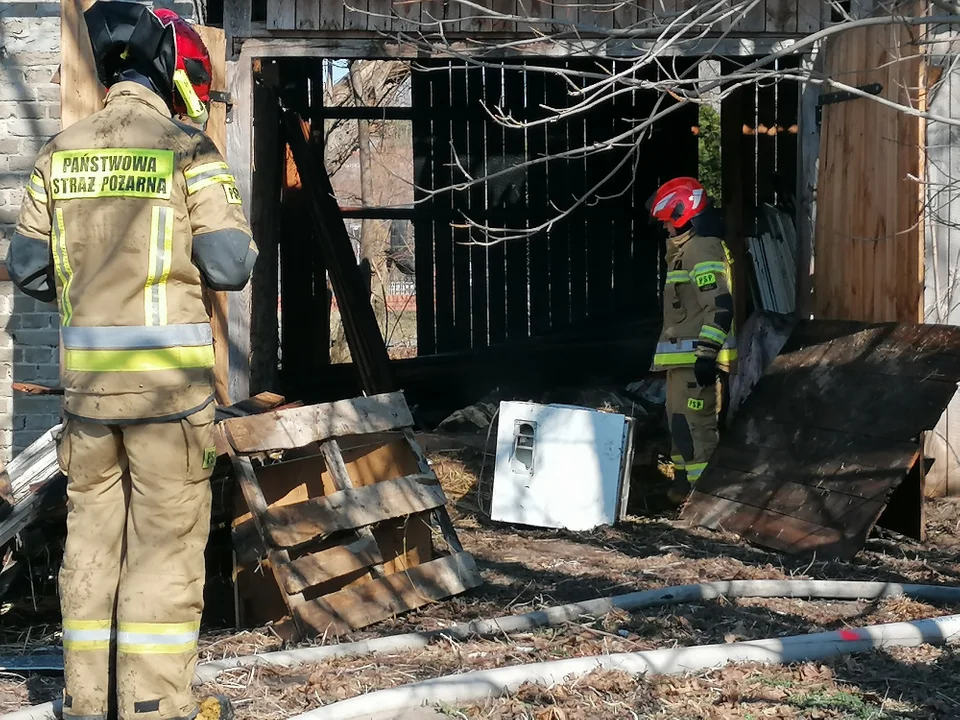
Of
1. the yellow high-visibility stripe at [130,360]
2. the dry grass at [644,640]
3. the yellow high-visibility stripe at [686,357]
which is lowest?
the dry grass at [644,640]

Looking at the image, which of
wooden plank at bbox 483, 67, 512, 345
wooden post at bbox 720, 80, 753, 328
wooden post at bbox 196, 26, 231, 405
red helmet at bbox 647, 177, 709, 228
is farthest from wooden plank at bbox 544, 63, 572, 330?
wooden post at bbox 196, 26, 231, 405

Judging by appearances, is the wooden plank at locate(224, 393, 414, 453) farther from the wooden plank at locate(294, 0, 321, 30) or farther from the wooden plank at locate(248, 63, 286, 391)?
the wooden plank at locate(294, 0, 321, 30)

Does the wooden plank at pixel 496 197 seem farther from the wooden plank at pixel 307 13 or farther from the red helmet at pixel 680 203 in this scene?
the wooden plank at pixel 307 13

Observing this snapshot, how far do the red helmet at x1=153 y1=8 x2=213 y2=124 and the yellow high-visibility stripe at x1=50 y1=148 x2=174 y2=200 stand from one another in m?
0.50

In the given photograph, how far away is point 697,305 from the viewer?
289 inches

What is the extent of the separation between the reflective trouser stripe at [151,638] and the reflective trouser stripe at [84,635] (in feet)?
0.32

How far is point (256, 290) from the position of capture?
7.85m

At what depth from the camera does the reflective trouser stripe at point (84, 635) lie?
11.4ft

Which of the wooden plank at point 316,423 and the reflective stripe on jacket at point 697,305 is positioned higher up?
the reflective stripe on jacket at point 697,305

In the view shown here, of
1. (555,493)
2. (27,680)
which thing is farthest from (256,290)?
(27,680)

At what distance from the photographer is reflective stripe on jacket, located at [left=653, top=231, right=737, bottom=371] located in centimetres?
717

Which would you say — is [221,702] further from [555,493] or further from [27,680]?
[555,493]

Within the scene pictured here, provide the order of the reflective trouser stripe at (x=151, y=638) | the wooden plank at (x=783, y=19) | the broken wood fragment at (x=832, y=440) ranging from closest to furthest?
1. the reflective trouser stripe at (x=151, y=638)
2. the broken wood fragment at (x=832, y=440)
3. the wooden plank at (x=783, y=19)

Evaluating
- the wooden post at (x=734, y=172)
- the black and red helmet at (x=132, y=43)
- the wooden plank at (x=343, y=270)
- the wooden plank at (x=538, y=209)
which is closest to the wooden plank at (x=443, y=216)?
the wooden plank at (x=538, y=209)
